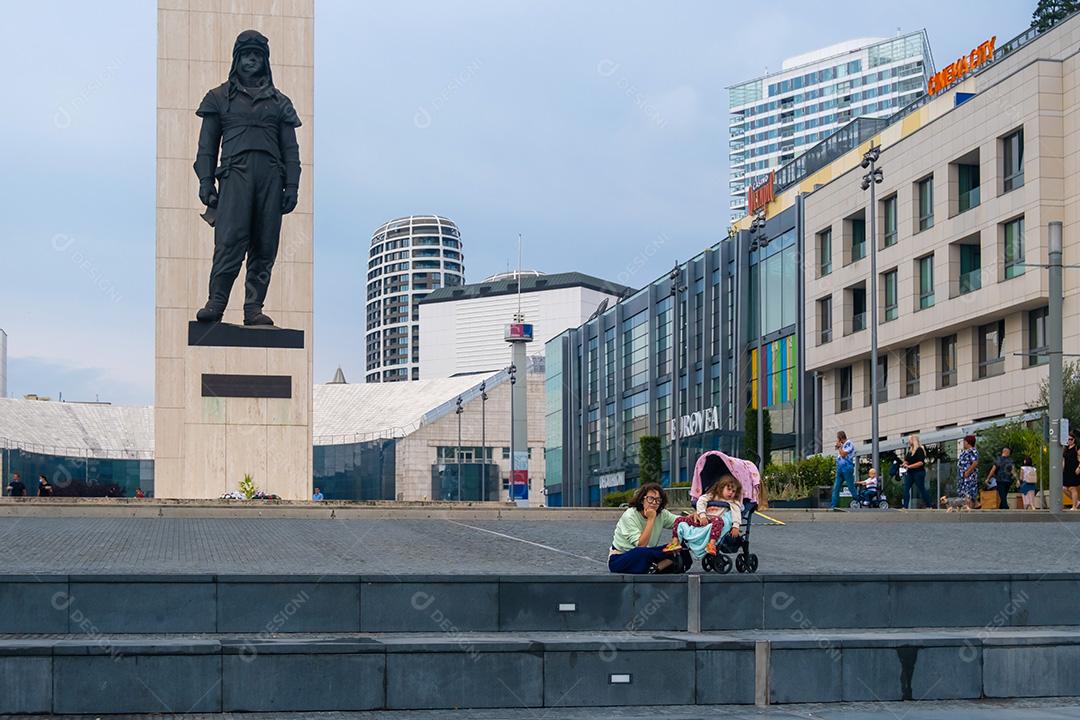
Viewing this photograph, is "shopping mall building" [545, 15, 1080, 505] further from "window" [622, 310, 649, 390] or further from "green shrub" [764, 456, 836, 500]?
"green shrub" [764, 456, 836, 500]

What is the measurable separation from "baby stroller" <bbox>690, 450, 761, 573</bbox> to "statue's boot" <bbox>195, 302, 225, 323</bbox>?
18.0 metres

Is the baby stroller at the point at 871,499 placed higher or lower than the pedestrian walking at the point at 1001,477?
lower

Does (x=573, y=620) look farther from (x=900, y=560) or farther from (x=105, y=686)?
(x=900, y=560)

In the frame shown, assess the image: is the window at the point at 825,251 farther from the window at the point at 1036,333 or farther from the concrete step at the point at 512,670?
the concrete step at the point at 512,670

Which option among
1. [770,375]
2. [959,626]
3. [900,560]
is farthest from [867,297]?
[959,626]

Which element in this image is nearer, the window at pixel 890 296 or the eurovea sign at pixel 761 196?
the window at pixel 890 296

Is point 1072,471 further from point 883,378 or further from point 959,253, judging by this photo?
point 883,378

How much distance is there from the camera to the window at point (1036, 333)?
1957 inches

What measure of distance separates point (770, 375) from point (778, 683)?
5912 centimetres

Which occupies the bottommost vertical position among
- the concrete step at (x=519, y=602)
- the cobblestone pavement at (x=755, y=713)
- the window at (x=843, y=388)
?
the cobblestone pavement at (x=755, y=713)

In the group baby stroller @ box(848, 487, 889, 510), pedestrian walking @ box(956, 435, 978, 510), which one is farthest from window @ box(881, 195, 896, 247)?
pedestrian walking @ box(956, 435, 978, 510)

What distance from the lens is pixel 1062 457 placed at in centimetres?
3081

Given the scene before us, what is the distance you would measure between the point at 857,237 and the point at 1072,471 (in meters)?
32.7

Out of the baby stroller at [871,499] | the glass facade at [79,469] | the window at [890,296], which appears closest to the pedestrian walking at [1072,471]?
the baby stroller at [871,499]
